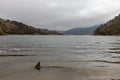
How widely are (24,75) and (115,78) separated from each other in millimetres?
8988

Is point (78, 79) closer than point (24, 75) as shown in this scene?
Yes

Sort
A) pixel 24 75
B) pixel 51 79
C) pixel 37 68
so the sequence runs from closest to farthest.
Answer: pixel 51 79 < pixel 24 75 < pixel 37 68

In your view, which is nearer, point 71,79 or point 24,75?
point 71,79

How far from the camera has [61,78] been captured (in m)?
19.7

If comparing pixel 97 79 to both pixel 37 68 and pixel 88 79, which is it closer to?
pixel 88 79

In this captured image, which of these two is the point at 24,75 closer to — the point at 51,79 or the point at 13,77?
the point at 13,77

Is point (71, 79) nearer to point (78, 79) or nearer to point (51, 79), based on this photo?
point (78, 79)

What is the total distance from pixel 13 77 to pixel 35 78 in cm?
221

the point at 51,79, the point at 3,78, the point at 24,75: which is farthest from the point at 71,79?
the point at 3,78

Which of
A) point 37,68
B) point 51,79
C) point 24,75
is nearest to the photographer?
point 51,79

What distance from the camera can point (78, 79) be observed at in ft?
63.5

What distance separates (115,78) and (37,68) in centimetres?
991

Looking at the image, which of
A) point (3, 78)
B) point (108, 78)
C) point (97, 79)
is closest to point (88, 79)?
point (97, 79)

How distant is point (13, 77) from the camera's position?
65.3 feet
